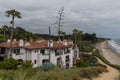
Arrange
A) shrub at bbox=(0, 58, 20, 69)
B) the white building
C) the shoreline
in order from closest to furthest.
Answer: shrub at bbox=(0, 58, 20, 69) → the white building → the shoreline

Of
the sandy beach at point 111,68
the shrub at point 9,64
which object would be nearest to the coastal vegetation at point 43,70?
the shrub at point 9,64

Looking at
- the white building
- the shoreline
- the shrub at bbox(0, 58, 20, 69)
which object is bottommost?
the shoreline

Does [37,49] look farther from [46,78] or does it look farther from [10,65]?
[46,78]

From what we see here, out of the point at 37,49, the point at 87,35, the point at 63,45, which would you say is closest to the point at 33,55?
the point at 37,49

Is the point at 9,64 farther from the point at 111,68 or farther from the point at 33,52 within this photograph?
the point at 111,68

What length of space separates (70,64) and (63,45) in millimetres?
4450

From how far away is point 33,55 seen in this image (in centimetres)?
4956

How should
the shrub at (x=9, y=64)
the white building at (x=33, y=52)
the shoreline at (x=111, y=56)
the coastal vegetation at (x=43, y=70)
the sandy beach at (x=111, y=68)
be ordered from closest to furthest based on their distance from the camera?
1. the coastal vegetation at (x=43, y=70)
2. the sandy beach at (x=111, y=68)
3. the shrub at (x=9, y=64)
4. the white building at (x=33, y=52)
5. the shoreline at (x=111, y=56)

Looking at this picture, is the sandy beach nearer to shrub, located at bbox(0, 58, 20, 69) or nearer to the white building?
the white building

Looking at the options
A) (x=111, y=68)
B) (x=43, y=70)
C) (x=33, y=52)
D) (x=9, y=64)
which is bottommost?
(x=111, y=68)

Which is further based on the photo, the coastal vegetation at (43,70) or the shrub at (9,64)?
the shrub at (9,64)

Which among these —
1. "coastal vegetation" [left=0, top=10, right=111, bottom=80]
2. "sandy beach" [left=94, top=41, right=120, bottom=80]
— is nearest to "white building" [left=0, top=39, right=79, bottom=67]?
"coastal vegetation" [left=0, top=10, right=111, bottom=80]

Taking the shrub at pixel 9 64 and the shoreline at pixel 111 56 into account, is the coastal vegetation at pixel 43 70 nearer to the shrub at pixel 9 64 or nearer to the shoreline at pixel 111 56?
the shrub at pixel 9 64

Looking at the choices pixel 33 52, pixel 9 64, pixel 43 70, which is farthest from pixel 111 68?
pixel 43 70
